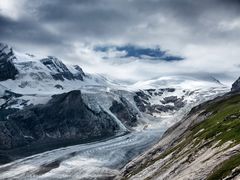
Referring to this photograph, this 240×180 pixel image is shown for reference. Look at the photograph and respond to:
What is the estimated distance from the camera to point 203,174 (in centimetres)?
8319

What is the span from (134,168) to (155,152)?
932 centimetres

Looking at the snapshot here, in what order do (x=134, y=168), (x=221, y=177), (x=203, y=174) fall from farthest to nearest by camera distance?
(x=134, y=168) < (x=203, y=174) < (x=221, y=177)

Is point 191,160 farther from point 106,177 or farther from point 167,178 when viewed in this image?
point 106,177

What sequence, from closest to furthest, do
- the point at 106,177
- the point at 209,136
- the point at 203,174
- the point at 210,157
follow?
the point at 203,174 → the point at 210,157 → the point at 209,136 → the point at 106,177

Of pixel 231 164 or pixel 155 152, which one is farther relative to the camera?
pixel 155 152

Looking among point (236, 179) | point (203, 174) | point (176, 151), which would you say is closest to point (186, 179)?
point (203, 174)

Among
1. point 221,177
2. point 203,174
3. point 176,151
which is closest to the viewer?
point 221,177

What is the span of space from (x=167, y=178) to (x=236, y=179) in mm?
33289

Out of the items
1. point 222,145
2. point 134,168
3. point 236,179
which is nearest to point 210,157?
point 222,145

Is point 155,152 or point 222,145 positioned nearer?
point 222,145

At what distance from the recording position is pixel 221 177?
73.9 metres

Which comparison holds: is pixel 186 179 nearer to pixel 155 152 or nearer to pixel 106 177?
pixel 155 152

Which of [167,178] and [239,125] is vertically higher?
[239,125]

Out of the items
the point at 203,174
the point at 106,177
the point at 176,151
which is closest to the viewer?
the point at 203,174
